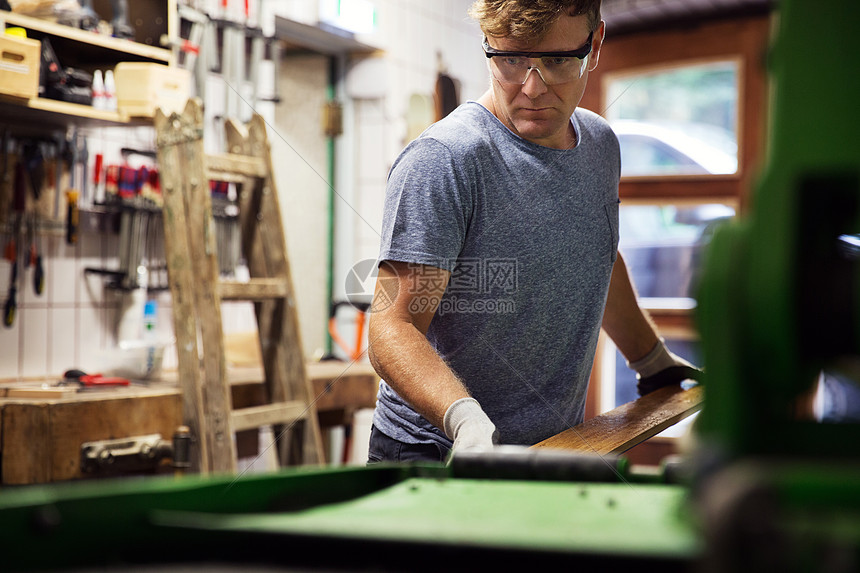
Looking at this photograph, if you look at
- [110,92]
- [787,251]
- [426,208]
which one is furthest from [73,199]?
[787,251]

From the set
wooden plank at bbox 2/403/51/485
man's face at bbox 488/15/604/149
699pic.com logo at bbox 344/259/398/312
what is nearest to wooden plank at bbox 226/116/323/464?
699pic.com logo at bbox 344/259/398/312

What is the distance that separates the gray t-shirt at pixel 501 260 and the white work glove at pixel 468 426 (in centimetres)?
20

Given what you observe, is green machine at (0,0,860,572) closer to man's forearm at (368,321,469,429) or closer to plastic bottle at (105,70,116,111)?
man's forearm at (368,321,469,429)

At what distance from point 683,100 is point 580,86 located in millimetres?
2524

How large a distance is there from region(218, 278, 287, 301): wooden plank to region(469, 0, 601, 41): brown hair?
50.7 inches

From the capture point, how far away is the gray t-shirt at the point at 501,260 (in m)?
1.21

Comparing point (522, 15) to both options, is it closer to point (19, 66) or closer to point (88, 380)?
point (19, 66)

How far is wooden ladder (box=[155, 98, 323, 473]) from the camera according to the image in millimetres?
2252

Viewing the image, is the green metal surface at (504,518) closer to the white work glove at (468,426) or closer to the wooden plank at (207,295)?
the white work glove at (468,426)

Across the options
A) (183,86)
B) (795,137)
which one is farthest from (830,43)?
(183,86)

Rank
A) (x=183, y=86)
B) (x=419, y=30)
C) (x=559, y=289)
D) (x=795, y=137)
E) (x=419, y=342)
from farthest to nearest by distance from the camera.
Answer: (x=419, y=30) → (x=183, y=86) → (x=559, y=289) → (x=419, y=342) → (x=795, y=137)

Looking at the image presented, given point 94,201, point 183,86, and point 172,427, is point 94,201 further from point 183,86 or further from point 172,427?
point 172,427

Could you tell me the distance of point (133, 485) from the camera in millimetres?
509

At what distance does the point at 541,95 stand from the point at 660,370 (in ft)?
1.94
